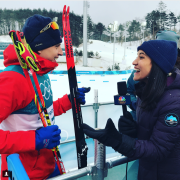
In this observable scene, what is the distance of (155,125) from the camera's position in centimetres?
88

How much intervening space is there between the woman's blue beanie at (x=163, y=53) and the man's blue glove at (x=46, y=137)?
0.72 meters

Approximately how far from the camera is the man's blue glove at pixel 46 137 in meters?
0.88

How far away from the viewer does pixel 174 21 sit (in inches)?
1316

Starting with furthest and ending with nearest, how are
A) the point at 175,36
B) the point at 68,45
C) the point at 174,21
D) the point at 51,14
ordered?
the point at 174,21, the point at 51,14, the point at 175,36, the point at 68,45

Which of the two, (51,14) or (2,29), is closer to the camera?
(2,29)

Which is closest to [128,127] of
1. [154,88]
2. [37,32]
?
[154,88]

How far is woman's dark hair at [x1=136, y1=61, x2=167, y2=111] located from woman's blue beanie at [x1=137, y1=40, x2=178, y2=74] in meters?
0.03

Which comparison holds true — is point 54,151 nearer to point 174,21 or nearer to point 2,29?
point 2,29

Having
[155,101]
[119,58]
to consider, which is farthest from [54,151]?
[119,58]

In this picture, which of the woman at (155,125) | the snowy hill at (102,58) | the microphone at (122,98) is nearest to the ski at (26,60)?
the woman at (155,125)

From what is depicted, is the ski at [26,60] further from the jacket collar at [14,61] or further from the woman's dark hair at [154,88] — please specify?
the woman's dark hair at [154,88]

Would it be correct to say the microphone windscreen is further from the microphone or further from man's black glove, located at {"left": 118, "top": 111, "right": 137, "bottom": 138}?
man's black glove, located at {"left": 118, "top": 111, "right": 137, "bottom": 138}

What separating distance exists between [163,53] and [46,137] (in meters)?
0.83

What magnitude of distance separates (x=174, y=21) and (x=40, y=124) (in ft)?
130
